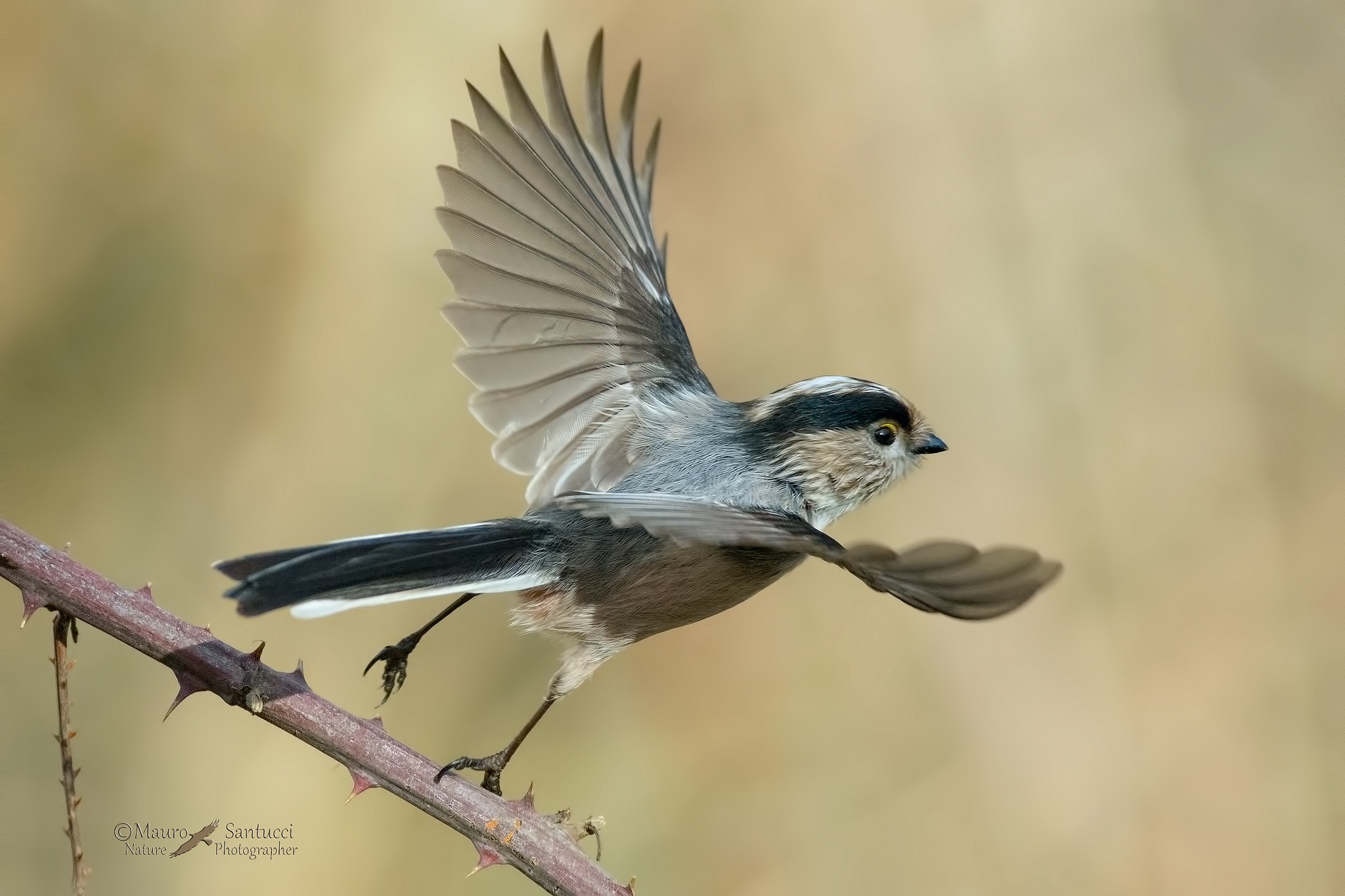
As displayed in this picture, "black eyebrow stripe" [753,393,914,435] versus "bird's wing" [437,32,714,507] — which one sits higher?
"bird's wing" [437,32,714,507]

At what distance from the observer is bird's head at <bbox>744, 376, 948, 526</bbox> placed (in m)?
2.95

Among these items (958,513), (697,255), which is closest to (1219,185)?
(958,513)

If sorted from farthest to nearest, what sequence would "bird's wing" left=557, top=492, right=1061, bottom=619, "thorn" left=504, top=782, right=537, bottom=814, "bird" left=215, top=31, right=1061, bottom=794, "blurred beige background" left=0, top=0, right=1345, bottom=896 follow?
1. "blurred beige background" left=0, top=0, right=1345, bottom=896
2. "bird" left=215, top=31, right=1061, bottom=794
3. "thorn" left=504, top=782, right=537, bottom=814
4. "bird's wing" left=557, top=492, right=1061, bottom=619

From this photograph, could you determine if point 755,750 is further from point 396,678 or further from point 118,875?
point 118,875

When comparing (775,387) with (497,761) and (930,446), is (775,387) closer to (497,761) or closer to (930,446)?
(930,446)

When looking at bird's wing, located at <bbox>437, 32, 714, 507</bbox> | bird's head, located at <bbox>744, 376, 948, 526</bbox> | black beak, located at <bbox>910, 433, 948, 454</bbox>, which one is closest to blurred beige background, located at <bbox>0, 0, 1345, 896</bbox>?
bird's wing, located at <bbox>437, 32, 714, 507</bbox>

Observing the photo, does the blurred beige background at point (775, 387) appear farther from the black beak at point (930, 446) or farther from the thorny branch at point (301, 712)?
the thorny branch at point (301, 712)

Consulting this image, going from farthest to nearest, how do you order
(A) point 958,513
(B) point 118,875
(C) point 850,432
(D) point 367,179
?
1. (A) point 958,513
2. (D) point 367,179
3. (B) point 118,875
4. (C) point 850,432

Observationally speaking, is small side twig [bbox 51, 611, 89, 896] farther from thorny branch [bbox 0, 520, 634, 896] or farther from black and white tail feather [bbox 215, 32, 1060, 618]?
black and white tail feather [bbox 215, 32, 1060, 618]

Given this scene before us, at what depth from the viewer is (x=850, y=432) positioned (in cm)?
304

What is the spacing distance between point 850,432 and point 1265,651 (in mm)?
2322

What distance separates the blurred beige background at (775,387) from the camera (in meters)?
3.75

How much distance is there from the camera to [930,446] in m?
3.25

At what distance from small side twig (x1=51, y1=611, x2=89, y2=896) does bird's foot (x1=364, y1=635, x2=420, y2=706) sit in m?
1.16
